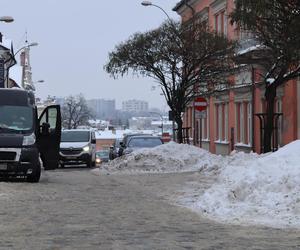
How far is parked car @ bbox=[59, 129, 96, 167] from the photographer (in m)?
31.9

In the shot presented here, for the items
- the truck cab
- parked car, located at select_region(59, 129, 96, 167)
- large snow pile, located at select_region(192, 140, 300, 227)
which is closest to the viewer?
large snow pile, located at select_region(192, 140, 300, 227)

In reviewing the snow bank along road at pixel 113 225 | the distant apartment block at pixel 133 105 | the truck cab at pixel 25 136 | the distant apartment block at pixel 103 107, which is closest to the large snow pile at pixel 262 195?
the snow bank along road at pixel 113 225

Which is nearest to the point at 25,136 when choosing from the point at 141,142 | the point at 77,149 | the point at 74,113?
the point at 141,142

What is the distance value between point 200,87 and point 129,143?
4.85 metres

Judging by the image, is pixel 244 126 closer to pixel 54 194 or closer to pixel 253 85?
pixel 253 85

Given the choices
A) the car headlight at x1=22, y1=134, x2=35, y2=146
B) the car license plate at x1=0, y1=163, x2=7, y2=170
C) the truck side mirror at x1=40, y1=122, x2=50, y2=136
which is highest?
the truck side mirror at x1=40, y1=122, x2=50, y2=136

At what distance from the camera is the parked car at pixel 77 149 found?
31.9 metres

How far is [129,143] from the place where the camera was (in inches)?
1151

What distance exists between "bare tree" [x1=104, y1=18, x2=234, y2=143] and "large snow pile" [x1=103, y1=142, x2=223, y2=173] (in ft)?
18.6

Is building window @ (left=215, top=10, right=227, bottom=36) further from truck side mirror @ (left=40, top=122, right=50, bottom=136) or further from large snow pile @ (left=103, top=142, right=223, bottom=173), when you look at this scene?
truck side mirror @ (left=40, top=122, right=50, bottom=136)

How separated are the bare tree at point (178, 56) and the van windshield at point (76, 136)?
4519 millimetres

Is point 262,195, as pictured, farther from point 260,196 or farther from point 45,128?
point 45,128

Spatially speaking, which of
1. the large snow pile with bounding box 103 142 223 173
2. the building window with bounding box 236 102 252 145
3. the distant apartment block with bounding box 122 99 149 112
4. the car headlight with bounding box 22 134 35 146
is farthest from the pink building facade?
the distant apartment block with bounding box 122 99 149 112

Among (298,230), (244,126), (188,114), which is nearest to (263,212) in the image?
(298,230)
